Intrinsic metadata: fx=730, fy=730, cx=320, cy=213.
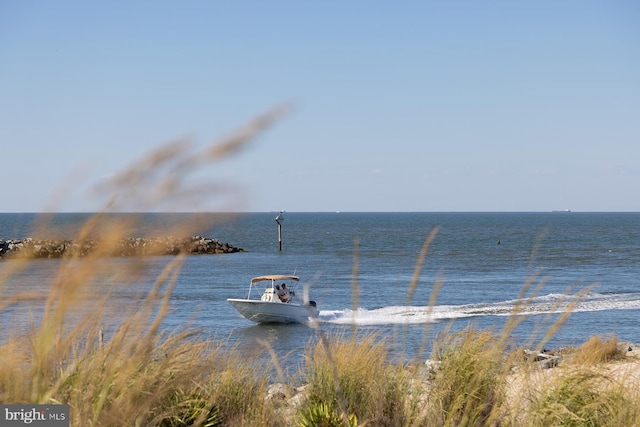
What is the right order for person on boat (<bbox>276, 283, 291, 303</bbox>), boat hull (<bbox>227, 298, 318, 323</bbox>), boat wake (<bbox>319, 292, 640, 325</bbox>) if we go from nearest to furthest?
boat wake (<bbox>319, 292, 640, 325</bbox>)
boat hull (<bbox>227, 298, 318, 323</bbox>)
person on boat (<bbox>276, 283, 291, 303</bbox>)

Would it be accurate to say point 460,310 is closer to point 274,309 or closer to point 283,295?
point 283,295

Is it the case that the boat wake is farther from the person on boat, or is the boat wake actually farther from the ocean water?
the person on boat

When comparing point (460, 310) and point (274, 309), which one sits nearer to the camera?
point (274, 309)

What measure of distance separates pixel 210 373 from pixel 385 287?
35.0 m

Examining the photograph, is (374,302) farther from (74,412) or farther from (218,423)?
(74,412)

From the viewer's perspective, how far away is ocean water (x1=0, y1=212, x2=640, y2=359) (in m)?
2.28

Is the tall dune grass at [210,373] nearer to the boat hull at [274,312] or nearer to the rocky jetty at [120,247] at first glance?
the rocky jetty at [120,247]

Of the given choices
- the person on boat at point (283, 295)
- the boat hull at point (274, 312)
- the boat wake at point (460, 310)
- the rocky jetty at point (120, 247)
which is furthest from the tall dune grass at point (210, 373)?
the person on boat at point (283, 295)

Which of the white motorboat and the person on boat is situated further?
the person on boat

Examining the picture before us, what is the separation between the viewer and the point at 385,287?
39.5 m

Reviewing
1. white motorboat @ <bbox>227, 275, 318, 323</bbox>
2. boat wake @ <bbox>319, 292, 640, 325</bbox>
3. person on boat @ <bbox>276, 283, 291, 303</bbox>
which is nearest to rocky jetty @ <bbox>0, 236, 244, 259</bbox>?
boat wake @ <bbox>319, 292, 640, 325</bbox>

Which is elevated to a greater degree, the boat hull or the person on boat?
the person on boat

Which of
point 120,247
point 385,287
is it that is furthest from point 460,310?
point 120,247

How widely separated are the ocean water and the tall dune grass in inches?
2.2
